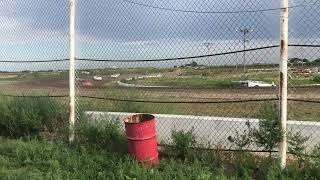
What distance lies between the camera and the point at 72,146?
8.30 metres

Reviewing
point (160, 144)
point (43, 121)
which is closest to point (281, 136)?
point (160, 144)

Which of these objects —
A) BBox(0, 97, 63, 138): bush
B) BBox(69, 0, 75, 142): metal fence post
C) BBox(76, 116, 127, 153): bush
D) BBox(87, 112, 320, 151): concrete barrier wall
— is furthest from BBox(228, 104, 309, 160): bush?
BBox(0, 97, 63, 138): bush

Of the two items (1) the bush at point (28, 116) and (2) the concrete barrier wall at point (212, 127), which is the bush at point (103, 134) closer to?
(2) the concrete barrier wall at point (212, 127)

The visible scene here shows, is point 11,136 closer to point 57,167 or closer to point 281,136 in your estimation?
point 57,167

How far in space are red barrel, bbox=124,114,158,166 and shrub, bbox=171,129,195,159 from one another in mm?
504

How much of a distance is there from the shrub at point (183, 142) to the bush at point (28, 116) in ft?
10.3

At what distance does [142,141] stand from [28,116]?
3.28m

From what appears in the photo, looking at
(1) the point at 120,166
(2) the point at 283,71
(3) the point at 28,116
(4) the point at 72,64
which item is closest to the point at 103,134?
(1) the point at 120,166

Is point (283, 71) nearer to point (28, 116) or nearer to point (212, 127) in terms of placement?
point (212, 127)

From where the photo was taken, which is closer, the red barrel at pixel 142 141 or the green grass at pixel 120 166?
the green grass at pixel 120 166

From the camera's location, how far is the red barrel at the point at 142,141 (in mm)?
7023

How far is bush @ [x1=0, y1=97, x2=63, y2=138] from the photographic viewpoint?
9.26 meters

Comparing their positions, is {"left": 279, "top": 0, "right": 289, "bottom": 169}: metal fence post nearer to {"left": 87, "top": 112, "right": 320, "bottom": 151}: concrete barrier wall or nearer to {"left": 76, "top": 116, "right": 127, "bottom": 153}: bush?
{"left": 87, "top": 112, "right": 320, "bottom": 151}: concrete barrier wall

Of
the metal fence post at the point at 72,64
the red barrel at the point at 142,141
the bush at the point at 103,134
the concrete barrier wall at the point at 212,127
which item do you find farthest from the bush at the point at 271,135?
the metal fence post at the point at 72,64
